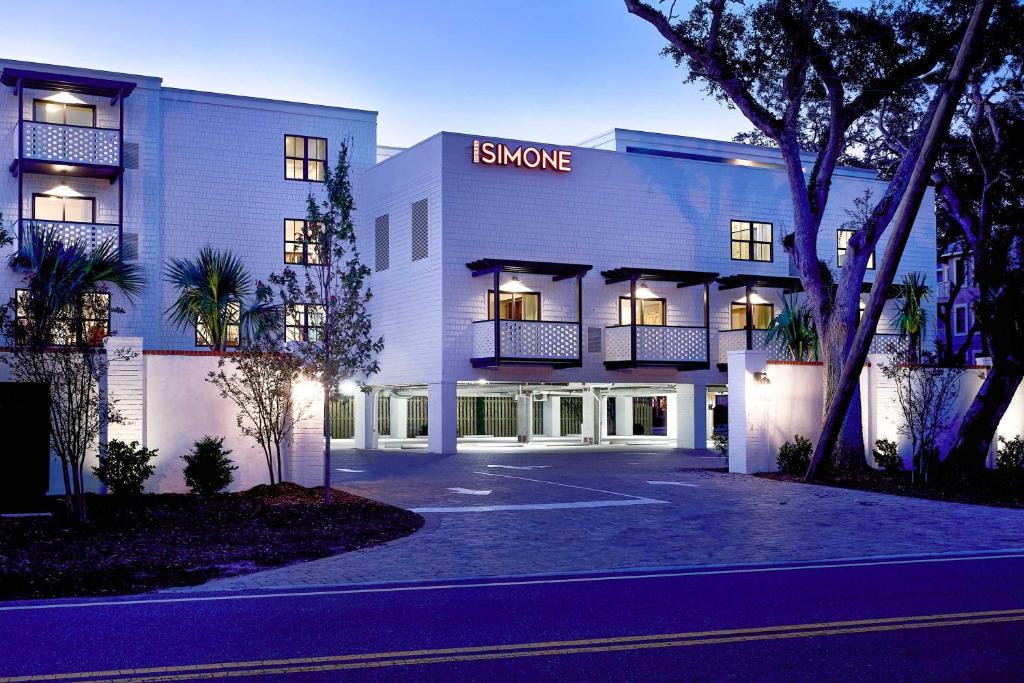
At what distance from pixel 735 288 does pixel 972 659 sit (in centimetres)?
3260

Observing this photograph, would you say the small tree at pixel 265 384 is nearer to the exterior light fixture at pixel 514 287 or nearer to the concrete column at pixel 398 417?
the exterior light fixture at pixel 514 287

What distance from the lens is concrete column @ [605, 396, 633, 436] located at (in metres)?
49.6

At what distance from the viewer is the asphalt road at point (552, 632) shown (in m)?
7.43

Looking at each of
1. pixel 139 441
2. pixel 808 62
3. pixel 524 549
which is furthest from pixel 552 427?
pixel 524 549

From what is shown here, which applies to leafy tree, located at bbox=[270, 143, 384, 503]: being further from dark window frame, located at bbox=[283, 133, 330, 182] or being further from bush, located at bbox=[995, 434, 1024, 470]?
dark window frame, located at bbox=[283, 133, 330, 182]

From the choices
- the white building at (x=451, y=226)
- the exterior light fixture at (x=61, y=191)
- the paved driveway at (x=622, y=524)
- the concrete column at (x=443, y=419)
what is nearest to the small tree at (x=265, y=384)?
the paved driveway at (x=622, y=524)

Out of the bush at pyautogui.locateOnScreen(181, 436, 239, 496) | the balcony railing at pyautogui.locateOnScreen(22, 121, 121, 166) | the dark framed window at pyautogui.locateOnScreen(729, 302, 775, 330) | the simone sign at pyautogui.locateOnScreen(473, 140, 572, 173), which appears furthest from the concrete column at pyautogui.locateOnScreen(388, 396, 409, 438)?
the bush at pyautogui.locateOnScreen(181, 436, 239, 496)

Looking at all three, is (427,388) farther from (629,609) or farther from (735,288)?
(629,609)

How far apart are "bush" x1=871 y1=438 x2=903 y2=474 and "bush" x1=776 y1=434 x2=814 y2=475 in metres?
1.41

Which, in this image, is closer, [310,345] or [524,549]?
[524,549]

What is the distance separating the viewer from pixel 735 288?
39.8 m

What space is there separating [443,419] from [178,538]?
2036 cm

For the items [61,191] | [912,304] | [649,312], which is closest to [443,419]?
[649,312]

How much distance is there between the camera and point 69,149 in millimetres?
34000
